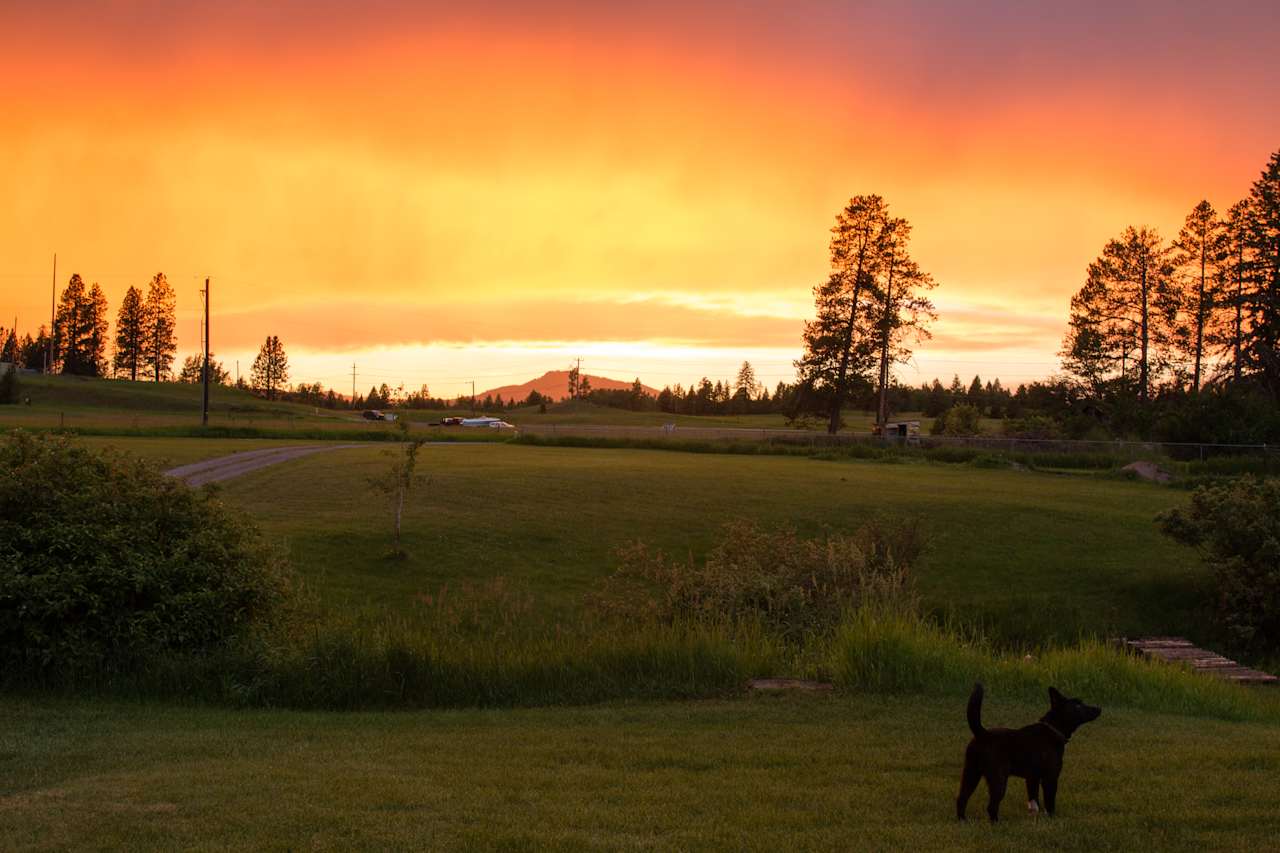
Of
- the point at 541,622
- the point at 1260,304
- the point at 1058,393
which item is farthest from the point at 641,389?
the point at 541,622

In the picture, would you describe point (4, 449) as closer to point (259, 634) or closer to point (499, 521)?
point (259, 634)

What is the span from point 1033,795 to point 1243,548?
19372 mm

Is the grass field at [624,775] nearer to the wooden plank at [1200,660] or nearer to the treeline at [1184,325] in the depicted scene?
the wooden plank at [1200,660]

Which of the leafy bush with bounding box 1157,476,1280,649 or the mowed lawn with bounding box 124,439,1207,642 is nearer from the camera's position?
the leafy bush with bounding box 1157,476,1280,649

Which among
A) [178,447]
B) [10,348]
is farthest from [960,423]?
[10,348]

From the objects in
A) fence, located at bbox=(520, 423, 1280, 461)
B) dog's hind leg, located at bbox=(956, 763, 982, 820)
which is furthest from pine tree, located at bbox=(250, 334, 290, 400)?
dog's hind leg, located at bbox=(956, 763, 982, 820)

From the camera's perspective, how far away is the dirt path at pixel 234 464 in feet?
105

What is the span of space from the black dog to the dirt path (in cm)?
Result: 2581

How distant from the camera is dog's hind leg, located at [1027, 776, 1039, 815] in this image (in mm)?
6191

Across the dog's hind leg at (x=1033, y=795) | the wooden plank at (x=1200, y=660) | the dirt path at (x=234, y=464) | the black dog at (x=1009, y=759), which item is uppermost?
the black dog at (x=1009, y=759)

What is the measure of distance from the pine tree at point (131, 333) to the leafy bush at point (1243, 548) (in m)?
133

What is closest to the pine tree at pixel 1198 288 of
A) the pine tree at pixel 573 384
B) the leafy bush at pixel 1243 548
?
the leafy bush at pixel 1243 548

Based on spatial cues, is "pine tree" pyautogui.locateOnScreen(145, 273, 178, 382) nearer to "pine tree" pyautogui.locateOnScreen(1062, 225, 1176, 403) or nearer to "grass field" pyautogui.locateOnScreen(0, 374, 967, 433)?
"grass field" pyautogui.locateOnScreen(0, 374, 967, 433)

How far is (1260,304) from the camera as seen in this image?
62500 millimetres
